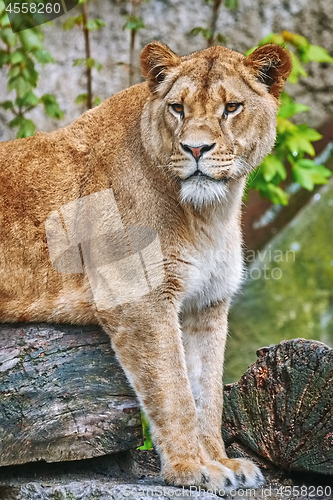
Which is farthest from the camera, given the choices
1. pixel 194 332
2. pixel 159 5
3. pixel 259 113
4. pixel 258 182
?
pixel 159 5

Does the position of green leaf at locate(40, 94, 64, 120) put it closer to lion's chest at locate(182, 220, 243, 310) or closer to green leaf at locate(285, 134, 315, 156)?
green leaf at locate(285, 134, 315, 156)

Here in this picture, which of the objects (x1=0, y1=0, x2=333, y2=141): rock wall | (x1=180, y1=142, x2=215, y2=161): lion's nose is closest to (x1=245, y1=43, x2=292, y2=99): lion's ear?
(x1=180, y1=142, x2=215, y2=161): lion's nose

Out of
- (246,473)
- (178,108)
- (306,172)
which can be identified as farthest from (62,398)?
(306,172)

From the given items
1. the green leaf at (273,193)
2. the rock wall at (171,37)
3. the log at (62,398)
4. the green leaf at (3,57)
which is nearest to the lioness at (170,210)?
the log at (62,398)

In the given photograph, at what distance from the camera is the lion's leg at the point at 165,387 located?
9.01 ft

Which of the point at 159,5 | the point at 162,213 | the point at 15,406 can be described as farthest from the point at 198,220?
the point at 159,5

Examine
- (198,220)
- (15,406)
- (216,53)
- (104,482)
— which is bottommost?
(104,482)

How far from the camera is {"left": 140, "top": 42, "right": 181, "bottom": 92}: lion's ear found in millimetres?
2957

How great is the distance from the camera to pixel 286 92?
5.92m

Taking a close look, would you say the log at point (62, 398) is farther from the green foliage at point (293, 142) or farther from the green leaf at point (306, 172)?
the green leaf at point (306, 172)

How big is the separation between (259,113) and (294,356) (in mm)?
1023

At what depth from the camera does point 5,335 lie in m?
3.09

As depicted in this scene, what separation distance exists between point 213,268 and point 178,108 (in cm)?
72

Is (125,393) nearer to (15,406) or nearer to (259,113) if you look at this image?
(15,406)
